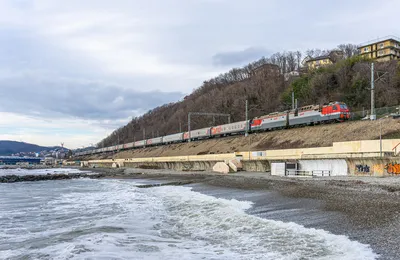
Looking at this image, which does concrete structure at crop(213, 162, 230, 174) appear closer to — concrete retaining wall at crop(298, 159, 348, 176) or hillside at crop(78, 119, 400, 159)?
hillside at crop(78, 119, 400, 159)

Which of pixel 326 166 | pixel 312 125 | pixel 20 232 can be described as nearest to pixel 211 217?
pixel 20 232

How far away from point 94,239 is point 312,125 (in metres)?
43.6

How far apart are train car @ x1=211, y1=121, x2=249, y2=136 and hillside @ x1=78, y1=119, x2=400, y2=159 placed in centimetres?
178

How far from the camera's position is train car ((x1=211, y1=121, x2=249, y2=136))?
64062mm

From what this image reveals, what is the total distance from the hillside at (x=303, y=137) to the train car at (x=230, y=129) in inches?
70.0

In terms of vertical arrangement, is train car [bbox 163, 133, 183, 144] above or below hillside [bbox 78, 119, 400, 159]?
above

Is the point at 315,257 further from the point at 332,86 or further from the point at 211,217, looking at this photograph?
the point at 332,86

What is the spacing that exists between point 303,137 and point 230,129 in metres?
21.7

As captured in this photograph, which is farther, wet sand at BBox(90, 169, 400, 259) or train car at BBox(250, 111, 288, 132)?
train car at BBox(250, 111, 288, 132)

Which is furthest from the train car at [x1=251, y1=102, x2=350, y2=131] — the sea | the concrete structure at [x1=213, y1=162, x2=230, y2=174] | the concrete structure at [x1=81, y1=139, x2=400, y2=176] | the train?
the sea

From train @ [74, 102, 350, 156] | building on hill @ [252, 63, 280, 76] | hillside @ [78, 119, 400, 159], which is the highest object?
building on hill @ [252, 63, 280, 76]

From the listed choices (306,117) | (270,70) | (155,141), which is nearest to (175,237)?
(306,117)

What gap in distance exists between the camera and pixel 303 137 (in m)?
46.9

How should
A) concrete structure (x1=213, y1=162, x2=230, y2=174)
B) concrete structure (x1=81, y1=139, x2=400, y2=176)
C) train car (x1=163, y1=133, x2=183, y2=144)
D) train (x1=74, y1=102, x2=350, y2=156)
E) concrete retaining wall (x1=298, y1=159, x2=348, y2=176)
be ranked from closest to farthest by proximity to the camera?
concrete structure (x1=81, y1=139, x2=400, y2=176) → concrete retaining wall (x1=298, y1=159, x2=348, y2=176) → concrete structure (x1=213, y1=162, x2=230, y2=174) → train (x1=74, y1=102, x2=350, y2=156) → train car (x1=163, y1=133, x2=183, y2=144)
